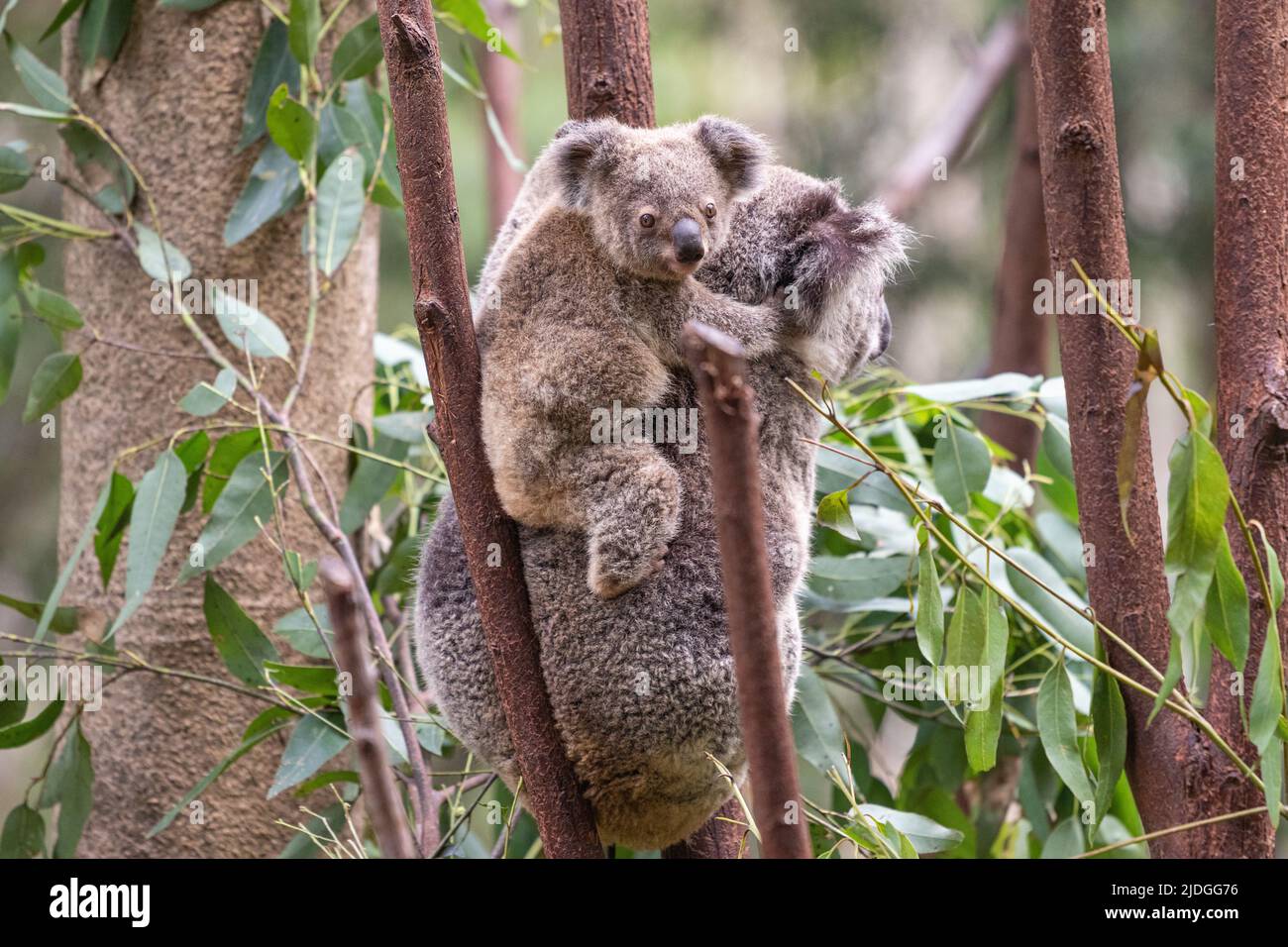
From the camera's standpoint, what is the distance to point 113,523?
244 cm

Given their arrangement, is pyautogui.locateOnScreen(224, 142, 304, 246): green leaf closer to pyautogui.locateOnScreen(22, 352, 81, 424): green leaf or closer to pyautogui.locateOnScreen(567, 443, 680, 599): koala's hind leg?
pyautogui.locateOnScreen(22, 352, 81, 424): green leaf

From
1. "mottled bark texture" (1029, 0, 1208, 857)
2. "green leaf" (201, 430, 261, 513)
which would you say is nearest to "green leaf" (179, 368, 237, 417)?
"green leaf" (201, 430, 261, 513)

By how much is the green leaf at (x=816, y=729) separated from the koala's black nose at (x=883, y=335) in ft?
2.23

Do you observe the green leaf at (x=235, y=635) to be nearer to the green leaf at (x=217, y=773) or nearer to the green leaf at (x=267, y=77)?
the green leaf at (x=217, y=773)

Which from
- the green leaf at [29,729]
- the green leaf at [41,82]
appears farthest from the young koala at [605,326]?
the green leaf at [41,82]

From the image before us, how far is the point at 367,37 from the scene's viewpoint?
2639mm

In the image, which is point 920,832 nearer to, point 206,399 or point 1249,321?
point 1249,321

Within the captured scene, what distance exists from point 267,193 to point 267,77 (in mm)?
282

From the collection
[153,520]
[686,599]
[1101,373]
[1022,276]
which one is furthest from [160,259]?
[1022,276]

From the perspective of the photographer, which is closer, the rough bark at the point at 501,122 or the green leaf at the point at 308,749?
the green leaf at the point at 308,749

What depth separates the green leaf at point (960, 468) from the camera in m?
2.35
